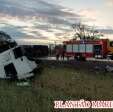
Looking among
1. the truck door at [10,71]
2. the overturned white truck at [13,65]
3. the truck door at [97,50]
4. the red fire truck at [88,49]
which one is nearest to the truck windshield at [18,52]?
the overturned white truck at [13,65]

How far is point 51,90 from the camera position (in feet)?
81.0

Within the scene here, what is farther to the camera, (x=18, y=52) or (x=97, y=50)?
(x=97, y=50)

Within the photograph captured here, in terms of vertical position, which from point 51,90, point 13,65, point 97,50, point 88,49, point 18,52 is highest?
point 18,52

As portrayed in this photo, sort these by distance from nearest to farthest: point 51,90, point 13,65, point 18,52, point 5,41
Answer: point 51,90 → point 13,65 → point 18,52 → point 5,41

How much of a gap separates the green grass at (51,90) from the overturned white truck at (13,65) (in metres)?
0.83

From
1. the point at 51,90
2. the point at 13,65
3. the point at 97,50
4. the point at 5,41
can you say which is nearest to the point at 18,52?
the point at 13,65

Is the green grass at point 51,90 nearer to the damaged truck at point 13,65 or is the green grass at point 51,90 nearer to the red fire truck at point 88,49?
the damaged truck at point 13,65

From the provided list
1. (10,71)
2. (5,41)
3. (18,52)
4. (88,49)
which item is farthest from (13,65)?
(88,49)

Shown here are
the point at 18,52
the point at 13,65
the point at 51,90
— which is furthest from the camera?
the point at 18,52

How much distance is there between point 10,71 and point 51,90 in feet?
16.6

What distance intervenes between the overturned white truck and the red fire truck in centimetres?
3111

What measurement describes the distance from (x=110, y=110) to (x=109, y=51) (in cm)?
4464

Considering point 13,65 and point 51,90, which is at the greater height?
point 13,65

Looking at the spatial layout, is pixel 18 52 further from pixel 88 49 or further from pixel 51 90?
pixel 88 49
